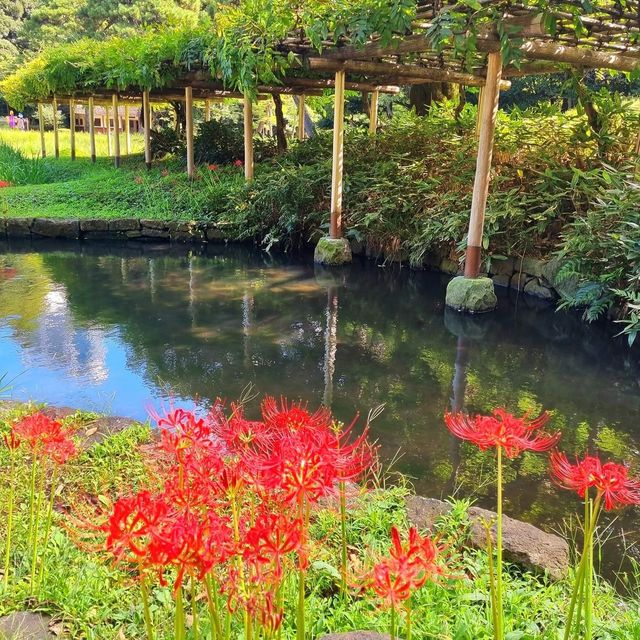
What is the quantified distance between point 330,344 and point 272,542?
16.8 feet

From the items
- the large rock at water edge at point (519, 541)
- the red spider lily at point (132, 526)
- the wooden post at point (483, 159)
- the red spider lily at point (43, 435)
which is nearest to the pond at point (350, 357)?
the large rock at water edge at point (519, 541)

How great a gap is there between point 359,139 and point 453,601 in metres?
9.97

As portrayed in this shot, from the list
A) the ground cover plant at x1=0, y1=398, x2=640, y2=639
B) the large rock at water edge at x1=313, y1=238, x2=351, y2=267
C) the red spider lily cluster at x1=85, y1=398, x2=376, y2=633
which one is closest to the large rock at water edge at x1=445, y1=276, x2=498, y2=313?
the large rock at water edge at x1=313, y1=238, x2=351, y2=267

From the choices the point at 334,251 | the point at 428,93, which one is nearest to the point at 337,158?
the point at 334,251

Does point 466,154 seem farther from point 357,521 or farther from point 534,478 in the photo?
point 357,521

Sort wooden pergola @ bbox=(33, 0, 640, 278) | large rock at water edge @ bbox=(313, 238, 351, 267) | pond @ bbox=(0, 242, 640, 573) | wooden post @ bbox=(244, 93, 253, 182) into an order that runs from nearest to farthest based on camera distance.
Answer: pond @ bbox=(0, 242, 640, 573), wooden pergola @ bbox=(33, 0, 640, 278), large rock at water edge @ bbox=(313, 238, 351, 267), wooden post @ bbox=(244, 93, 253, 182)

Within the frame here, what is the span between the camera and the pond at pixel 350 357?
A: 13.2 ft

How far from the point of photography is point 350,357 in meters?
5.77

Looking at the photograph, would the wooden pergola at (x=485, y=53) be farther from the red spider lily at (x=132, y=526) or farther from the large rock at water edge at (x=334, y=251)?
the red spider lily at (x=132, y=526)

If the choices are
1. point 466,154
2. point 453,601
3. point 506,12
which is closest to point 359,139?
point 466,154

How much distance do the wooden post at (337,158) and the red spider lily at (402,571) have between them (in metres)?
8.26

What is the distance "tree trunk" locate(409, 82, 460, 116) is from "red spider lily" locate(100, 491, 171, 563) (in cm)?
1260

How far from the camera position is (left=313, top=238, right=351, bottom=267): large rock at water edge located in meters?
9.41

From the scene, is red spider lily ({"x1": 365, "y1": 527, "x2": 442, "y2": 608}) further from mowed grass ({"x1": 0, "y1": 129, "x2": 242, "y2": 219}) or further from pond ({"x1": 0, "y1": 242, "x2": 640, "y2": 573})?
mowed grass ({"x1": 0, "y1": 129, "x2": 242, "y2": 219})
